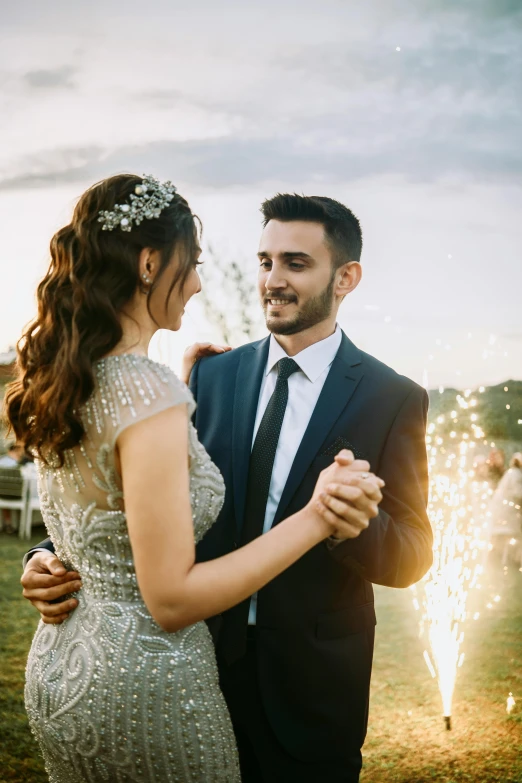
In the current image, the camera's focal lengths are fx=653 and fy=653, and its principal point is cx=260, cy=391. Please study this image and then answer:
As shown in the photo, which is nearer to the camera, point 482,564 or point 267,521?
point 267,521

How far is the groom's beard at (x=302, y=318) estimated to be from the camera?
7.83ft

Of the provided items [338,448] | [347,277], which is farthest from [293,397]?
[347,277]

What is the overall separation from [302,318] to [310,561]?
2.89 feet

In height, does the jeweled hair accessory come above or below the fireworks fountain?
above

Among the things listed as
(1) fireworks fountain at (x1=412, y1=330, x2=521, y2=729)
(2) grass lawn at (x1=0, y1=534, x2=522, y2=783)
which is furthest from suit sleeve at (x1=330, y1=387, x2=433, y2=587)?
(1) fireworks fountain at (x1=412, y1=330, x2=521, y2=729)

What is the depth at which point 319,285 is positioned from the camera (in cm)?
247

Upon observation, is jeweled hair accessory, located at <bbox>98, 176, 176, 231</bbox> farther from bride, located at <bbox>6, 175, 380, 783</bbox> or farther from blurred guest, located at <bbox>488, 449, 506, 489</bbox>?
blurred guest, located at <bbox>488, 449, 506, 489</bbox>

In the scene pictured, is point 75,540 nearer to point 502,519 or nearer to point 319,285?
point 319,285

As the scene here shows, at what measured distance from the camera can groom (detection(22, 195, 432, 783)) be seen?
76.7 inches

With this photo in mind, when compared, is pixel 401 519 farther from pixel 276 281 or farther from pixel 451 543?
pixel 451 543

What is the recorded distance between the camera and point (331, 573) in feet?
6.52

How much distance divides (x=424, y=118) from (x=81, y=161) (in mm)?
3319

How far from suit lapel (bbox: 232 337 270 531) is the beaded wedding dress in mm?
493

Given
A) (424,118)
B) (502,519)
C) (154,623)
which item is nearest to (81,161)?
(424,118)
